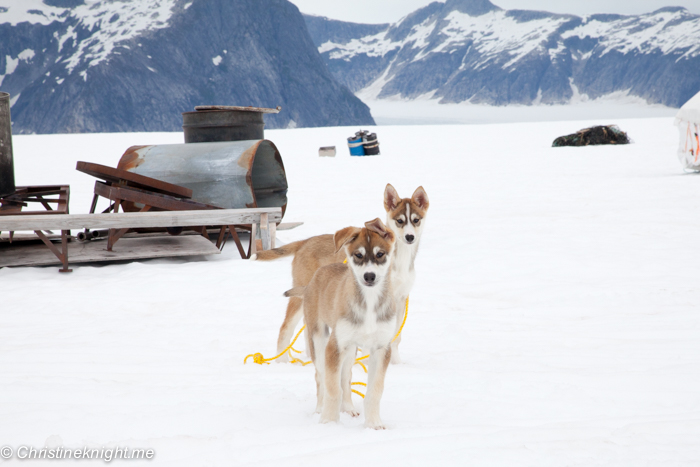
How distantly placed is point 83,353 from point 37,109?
6238 inches

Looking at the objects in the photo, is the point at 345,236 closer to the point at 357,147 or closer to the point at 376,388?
the point at 376,388

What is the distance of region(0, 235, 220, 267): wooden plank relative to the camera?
840 centimetres

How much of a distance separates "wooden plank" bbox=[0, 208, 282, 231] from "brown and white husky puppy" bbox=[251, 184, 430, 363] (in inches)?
166

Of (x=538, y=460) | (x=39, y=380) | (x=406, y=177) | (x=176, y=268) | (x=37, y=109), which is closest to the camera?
(x=538, y=460)

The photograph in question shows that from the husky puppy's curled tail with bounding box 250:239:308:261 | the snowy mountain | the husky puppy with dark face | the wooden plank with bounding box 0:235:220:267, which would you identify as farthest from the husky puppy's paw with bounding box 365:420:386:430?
the snowy mountain

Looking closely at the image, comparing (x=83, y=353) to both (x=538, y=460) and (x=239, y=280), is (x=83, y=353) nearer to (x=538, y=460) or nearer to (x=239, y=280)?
(x=239, y=280)

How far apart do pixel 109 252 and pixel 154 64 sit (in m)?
154

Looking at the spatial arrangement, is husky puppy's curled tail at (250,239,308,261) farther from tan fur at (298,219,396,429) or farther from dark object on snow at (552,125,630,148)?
dark object on snow at (552,125,630,148)

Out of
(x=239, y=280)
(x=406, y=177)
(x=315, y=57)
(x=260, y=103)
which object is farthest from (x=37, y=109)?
(x=239, y=280)

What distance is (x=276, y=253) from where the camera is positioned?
4645 millimetres

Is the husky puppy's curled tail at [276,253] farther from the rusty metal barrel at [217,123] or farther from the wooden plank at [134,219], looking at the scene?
the rusty metal barrel at [217,123]

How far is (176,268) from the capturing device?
26.9 feet

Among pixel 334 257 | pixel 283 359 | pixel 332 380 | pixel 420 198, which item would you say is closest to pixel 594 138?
pixel 420 198

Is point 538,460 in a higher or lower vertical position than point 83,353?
higher
